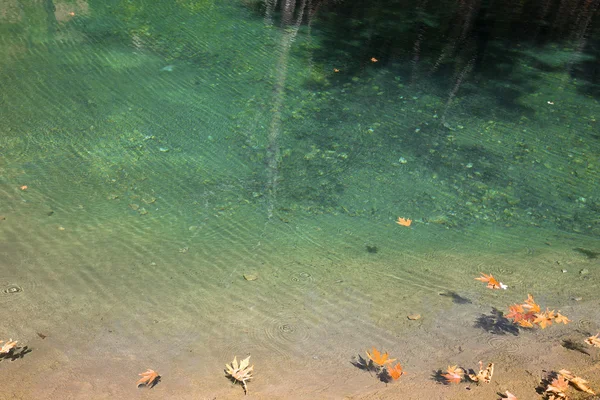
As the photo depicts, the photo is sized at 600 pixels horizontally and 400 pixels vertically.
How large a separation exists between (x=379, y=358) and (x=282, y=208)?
1370 millimetres

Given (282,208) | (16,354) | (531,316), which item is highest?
(531,316)

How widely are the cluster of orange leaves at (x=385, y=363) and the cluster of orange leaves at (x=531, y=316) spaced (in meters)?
0.76

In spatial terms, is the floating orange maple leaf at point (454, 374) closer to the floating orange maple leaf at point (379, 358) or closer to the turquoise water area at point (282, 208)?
the turquoise water area at point (282, 208)

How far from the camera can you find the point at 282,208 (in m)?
3.60

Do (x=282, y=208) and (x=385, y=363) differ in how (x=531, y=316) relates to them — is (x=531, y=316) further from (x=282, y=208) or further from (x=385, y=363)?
(x=282, y=208)

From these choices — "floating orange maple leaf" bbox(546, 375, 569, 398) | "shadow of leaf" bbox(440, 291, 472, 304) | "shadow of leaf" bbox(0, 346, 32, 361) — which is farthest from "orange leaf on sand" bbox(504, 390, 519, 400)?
"shadow of leaf" bbox(0, 346, 32, 361)

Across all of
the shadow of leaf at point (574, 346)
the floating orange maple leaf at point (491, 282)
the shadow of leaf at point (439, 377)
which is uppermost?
the shadow of leaf at point (574, 346)

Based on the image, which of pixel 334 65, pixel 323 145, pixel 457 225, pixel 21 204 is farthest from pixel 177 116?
pixel 457 225

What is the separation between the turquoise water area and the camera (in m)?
2.54

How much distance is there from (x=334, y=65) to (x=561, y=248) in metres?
3.18

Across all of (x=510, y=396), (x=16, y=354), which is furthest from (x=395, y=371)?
(x=16, y=354)

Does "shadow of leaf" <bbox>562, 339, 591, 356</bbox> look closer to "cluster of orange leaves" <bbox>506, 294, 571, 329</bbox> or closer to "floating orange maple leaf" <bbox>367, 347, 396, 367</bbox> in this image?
"cluster of orange leaves" <bbox>506, 294, 571, 329</bbox>

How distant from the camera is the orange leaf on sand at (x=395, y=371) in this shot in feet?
8.00

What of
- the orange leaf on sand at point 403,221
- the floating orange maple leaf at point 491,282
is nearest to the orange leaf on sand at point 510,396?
the floating orange maple leaf at point 491,282
